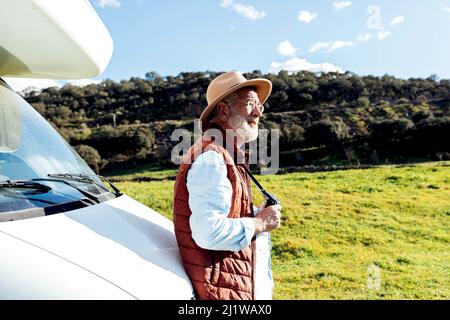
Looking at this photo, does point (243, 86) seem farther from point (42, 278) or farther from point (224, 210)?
point (42, 278)

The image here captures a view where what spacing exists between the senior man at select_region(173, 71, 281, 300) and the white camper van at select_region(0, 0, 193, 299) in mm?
104

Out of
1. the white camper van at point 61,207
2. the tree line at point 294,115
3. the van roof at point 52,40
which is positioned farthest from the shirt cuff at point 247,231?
the tree line at point 294,115

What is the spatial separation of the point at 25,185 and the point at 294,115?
3780 cm

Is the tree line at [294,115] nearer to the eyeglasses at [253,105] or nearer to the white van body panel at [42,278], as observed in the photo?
the eyeglasses at [253,105]

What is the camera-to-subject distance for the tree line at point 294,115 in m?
27.1

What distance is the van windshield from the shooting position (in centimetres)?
173

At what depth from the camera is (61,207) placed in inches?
65.1

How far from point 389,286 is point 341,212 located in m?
4.44

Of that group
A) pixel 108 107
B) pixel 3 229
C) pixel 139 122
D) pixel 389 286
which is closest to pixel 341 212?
pixel 389 286

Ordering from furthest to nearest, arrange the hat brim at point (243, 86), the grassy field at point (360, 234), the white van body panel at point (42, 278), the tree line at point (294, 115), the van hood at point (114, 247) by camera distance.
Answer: the tree line at point (294, 115) < the grassy field at point (360, 234) < the hat brim at point (243, 86) < the van hood at point (114, 247) < the white van body panel at point (42, 278)

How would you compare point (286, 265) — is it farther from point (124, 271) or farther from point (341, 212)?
point (124, 271)

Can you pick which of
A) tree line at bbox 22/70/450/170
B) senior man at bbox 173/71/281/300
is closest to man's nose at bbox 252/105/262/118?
senior man at bbox 173/71/281/300

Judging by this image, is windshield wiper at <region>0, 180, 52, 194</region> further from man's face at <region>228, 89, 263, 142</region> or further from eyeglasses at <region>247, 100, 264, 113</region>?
eyeglasses at <region>247, 100, 264, 113</region>

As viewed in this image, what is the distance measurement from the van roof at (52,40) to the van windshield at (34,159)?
0.65 ft
